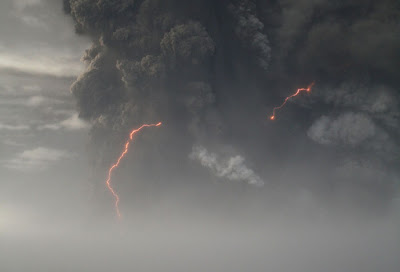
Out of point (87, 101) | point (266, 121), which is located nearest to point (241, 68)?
point (266, 121)

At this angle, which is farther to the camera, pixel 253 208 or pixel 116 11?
pixel 253 208

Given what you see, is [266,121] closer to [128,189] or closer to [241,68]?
[241,68]

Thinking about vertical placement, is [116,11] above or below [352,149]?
above

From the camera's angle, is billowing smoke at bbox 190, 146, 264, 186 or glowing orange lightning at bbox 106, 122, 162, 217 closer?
billowing smoke at bbox 190, 146, 264, 186

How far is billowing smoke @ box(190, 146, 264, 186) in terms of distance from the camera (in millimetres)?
22891

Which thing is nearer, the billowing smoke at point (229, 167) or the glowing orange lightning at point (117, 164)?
the billowing smoke at point (229, 167)

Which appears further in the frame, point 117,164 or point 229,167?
point 117,164

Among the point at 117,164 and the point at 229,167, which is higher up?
the point at 117,164

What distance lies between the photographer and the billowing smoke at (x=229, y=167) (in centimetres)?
2289

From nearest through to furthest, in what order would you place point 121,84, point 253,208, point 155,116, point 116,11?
point 116,11, point 155,116, point 121,84, point 253,208

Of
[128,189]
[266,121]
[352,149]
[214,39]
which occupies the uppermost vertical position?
[214,39]

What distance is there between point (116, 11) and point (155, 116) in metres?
7.96

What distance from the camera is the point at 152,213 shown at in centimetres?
2623

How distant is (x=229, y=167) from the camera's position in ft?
75.4
